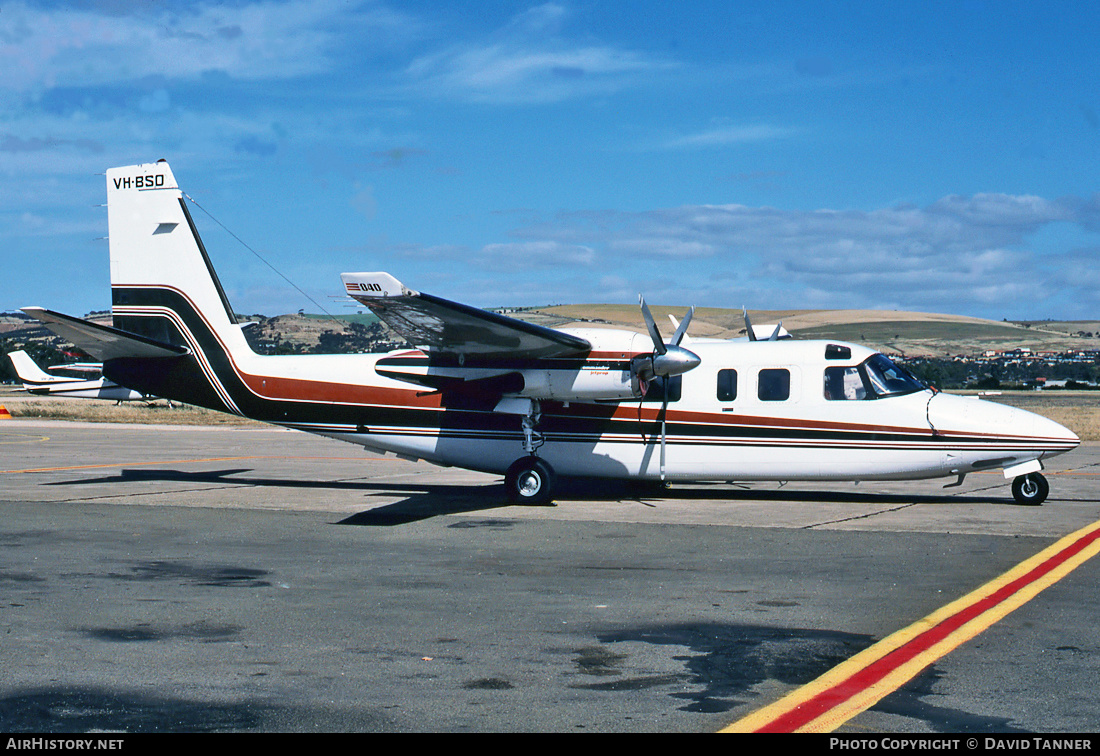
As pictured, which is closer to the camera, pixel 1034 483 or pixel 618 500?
pixel 1034 483

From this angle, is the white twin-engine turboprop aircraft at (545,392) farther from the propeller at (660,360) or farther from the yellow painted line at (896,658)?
the yellow painted line at (896,658)

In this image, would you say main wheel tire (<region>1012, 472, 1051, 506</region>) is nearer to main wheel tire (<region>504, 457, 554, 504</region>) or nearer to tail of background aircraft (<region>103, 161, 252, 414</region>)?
main wheel tire (<region>504, 457, 554, 504</region>)

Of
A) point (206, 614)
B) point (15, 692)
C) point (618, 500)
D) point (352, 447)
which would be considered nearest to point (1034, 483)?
point (618, 500)

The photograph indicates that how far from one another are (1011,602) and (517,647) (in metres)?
4.69

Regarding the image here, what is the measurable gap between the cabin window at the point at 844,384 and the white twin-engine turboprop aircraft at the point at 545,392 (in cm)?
2

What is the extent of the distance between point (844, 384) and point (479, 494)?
714 cm

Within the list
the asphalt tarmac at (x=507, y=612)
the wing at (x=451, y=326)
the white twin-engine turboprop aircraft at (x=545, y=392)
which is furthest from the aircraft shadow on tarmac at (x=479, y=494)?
the wing at (x=451, y=326)

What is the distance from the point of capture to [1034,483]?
678 inches

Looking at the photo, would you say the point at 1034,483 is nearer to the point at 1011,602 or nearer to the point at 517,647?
the point at 1011,602

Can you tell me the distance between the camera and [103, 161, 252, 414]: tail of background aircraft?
19.9 m

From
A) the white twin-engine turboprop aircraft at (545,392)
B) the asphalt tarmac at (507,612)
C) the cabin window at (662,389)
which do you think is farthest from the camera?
the cabin window at (662,389)

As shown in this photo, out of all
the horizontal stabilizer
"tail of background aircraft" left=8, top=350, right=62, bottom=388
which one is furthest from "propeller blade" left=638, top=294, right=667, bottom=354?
"tail of background aircraft" left=8, top=350, right=62, bottom=388

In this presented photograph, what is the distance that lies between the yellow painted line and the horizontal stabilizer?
1429 cm

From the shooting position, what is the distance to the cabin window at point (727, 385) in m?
18.0
